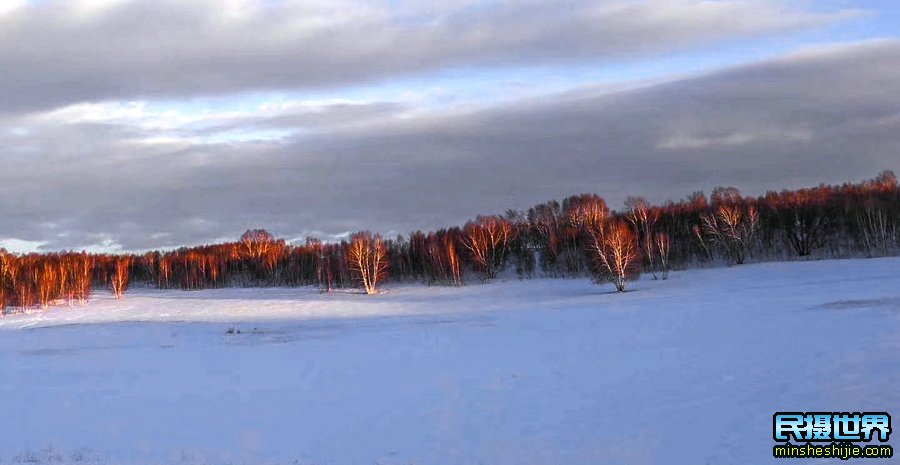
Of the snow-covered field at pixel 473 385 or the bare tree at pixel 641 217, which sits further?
the bare tree at pixel 641 217

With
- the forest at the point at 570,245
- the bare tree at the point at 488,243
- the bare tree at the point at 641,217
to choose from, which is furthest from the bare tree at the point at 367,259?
the bare tree at the point at 641,217

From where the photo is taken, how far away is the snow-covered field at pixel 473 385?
18.5 metres

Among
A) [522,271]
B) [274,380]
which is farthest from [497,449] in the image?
[522,271]

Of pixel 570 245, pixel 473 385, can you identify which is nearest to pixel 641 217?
pixel 570 245

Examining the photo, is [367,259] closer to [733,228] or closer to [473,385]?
[733,228]

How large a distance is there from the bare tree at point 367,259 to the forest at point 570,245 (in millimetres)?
185

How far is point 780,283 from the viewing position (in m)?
62.6

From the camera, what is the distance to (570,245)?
105312mm

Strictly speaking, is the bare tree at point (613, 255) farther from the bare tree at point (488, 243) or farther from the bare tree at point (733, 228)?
the bare tree at point (488, 243)

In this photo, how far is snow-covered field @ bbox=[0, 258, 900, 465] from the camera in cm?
1850

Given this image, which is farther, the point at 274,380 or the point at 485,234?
the point at 485,234

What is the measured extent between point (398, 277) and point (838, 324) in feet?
282

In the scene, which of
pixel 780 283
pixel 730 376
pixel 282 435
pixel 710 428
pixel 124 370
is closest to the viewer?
pixel 710 428

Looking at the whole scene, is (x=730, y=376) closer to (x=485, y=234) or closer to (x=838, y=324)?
(x=838, y=324)
